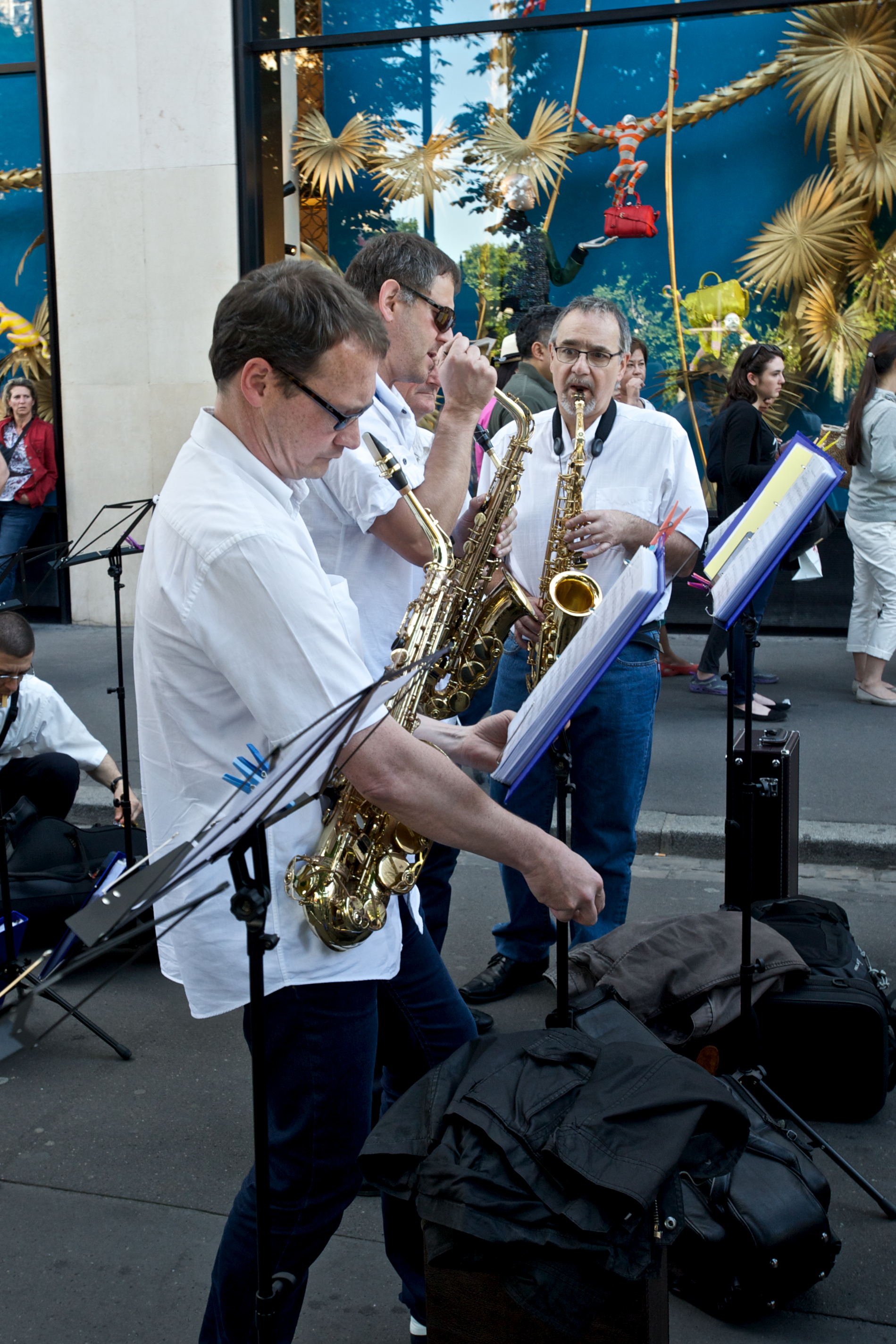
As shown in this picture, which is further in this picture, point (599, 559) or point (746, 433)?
point (746, 433)

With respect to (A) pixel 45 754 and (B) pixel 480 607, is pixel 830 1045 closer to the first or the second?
(B) pixel 480 607

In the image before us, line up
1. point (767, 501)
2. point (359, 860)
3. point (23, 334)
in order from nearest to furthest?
point (359, 860), point (767, 501), point (23, 334)

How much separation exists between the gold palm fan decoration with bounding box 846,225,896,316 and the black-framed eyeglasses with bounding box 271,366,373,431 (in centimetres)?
757

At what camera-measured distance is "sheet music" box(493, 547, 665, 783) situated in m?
1.96

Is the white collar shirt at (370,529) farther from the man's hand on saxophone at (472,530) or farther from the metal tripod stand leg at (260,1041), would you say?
the metal tripod stand leg at (260,1041)

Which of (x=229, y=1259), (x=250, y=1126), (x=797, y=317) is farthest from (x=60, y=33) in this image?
(x=229, y=1259)

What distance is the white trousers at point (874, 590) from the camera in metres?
6.82

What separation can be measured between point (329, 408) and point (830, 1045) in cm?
228

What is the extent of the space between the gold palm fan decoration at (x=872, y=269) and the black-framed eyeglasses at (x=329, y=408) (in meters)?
7.57

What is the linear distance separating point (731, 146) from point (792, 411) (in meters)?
1.93

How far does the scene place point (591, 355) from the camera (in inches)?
148

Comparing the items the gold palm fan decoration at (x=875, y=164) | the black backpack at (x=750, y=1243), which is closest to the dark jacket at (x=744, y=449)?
the gold palm fan decoration at (x=875, y=164)

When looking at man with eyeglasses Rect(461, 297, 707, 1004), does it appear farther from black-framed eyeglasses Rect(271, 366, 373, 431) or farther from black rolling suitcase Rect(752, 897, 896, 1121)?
black-framed eyeglasses Rect(271, 366, 373, 431)

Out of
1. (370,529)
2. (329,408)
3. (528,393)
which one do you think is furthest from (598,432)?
(329,408)
